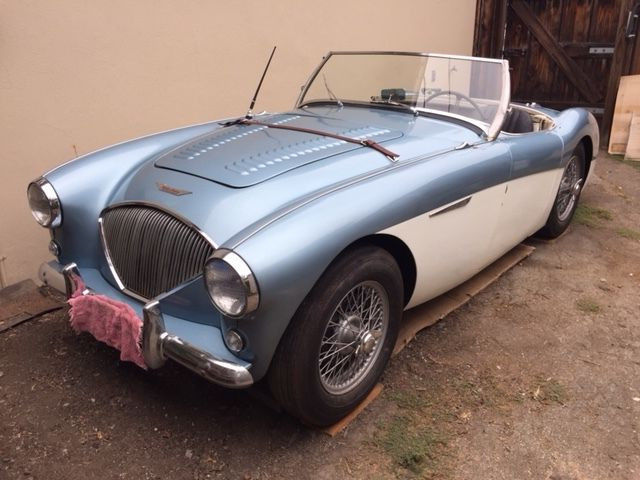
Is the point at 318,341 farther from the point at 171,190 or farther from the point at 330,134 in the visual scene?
the point at 330,134

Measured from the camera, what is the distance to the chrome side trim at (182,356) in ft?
5.93

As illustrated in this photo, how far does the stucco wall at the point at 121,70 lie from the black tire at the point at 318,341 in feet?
7.66

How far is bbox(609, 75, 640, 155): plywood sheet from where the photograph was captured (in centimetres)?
670

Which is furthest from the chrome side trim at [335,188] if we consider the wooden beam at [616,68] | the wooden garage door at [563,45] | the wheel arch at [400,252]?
the wooden garage door at [563,45]

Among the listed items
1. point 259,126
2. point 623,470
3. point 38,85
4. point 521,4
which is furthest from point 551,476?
point 521,4

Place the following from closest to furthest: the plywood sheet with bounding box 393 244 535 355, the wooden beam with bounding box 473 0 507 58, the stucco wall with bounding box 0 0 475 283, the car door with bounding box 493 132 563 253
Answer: the plywood sheet with bounding box 393 244 535 355
the car door with bounding box 493 132 563 253
the stucco wall with bounding box 0 0 475 283
the wooden beam with bounding box 473 0 507 58

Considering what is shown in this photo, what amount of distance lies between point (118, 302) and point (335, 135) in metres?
1.32

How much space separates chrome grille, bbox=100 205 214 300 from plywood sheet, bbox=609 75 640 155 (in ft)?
21.2

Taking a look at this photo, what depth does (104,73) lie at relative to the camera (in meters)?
3.68

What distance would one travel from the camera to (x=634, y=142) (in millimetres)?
6582

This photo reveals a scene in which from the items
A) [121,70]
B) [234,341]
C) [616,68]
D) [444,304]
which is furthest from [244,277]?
[616,68]

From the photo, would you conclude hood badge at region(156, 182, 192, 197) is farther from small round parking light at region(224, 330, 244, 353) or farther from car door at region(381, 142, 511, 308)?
car door at region(381, 142, 511, 308)

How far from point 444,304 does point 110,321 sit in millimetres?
1823

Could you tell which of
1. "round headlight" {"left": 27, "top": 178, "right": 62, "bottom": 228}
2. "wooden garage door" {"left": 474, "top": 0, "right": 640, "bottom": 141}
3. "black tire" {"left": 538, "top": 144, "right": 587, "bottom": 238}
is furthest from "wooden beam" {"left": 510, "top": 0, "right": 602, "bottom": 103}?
"round headlight" {"left": 27, "top": 178, "right": 62, "bottom": 228}
